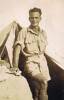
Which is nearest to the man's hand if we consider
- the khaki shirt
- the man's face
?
the khaki shirt

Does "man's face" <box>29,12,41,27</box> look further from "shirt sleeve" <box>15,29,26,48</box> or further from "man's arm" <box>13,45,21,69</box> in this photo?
"man's arm" <box>13,45,21,69</box>

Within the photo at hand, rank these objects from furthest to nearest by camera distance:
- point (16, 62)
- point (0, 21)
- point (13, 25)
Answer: point (0, 21), point (13, 25), point (16, 62)

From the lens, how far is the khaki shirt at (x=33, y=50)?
4574 millimetres

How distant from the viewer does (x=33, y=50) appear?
4602mm

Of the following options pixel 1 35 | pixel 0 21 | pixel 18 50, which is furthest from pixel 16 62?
pixel 0 21

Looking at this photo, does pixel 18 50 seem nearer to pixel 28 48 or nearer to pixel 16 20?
pixel 28 48

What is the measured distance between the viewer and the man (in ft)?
15.0

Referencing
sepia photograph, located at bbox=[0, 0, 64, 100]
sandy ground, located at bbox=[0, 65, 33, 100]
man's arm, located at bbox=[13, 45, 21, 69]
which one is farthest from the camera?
man's arm, located at bbox=[13, 45, 21, 69]

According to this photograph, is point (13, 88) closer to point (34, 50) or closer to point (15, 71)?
point (15, 71)

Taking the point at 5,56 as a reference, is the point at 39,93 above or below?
below

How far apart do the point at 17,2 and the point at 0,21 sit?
1.34ft

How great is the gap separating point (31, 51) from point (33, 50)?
23 mm

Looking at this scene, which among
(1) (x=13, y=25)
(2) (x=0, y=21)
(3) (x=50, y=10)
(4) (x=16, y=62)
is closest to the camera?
(4) (x=16, y=62)

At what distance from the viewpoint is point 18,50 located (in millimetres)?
4547
